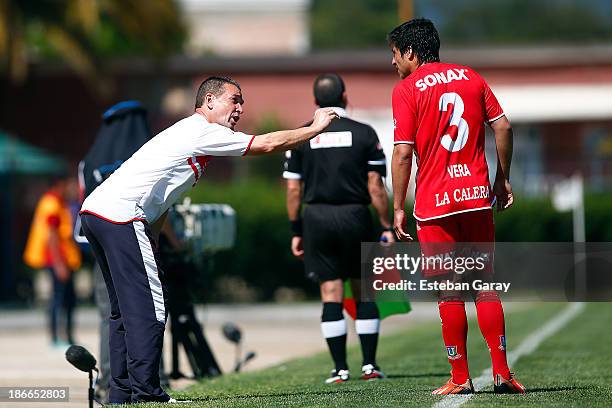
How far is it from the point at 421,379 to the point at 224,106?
111 inches

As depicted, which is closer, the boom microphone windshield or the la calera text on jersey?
the la calera text on jersey

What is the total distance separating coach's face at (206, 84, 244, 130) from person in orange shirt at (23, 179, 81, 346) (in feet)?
27.7

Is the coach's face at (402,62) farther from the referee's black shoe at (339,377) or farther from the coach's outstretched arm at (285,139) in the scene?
the referee's black shoe at (339,377)

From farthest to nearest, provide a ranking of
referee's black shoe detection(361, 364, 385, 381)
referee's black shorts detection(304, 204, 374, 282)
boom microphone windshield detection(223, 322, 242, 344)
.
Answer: boom microphone windshield detection(223, 322, 242, 344)
referee's black shorts detection(304, 204, 374, 282)
referee's black shoe detection(361, 364, 385, 381)

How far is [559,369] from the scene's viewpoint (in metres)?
10.5

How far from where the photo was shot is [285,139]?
793 cm

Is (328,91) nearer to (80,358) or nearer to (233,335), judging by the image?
(80,358)

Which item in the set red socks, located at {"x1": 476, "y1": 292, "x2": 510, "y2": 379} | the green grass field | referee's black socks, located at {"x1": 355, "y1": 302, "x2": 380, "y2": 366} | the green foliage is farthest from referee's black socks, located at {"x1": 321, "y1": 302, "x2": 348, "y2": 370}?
the green foliage

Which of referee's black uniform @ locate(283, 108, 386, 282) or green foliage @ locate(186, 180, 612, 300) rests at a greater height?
referee's black uniform @ locate(283, 108, 386, 282)

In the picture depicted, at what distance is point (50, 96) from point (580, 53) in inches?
578

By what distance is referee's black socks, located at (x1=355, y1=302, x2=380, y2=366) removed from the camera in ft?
33.6

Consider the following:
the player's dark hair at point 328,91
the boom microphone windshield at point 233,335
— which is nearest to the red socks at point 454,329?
the player's dark hair at point 328,91

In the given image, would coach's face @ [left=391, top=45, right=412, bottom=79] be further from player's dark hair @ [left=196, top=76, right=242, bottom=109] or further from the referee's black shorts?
the referee's black shorts

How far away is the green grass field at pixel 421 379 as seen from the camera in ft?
25.9
